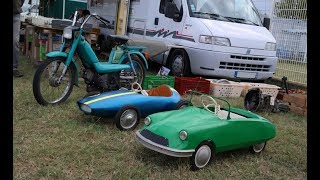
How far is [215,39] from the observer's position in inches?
268

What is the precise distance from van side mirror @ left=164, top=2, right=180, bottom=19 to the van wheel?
0.72m

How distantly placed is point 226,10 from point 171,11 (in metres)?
1.15

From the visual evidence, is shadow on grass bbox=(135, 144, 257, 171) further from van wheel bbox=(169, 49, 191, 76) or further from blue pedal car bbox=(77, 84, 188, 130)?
van wheel bbox=(169, 49, 191, 76)

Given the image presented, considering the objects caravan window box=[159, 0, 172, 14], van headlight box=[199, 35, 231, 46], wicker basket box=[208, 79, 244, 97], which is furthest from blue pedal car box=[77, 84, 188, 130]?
caravan window box=[159, 0, 172, 14]

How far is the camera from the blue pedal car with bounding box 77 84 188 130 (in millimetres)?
3906

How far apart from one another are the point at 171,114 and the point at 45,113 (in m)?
1.76

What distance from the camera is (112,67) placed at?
516 cm

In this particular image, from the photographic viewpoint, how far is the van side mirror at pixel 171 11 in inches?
293

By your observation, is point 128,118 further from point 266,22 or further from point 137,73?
point 266,22

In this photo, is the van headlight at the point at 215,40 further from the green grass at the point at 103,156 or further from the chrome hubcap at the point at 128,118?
the chrome hubcap at the point at 128,118

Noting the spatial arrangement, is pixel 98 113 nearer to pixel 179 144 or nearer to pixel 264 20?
pixel 179 144

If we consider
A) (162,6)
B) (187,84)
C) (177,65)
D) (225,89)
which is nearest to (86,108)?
(187,84)

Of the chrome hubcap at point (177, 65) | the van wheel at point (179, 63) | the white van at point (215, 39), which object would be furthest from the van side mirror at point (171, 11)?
the chrome hubcap at point (177, 65)
